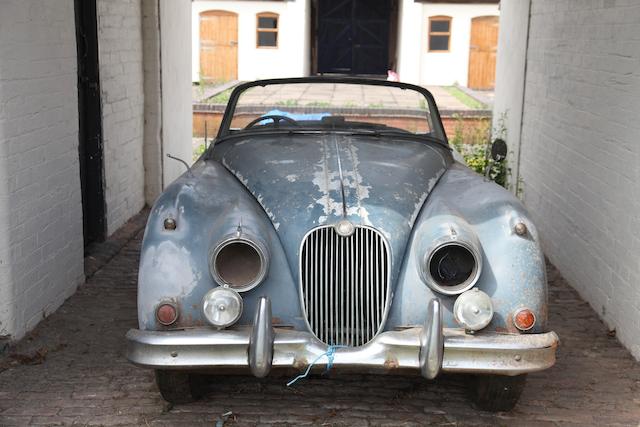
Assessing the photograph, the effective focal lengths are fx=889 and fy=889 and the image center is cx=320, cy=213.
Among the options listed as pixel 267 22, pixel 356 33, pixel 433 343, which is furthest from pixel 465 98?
pixel 433 343

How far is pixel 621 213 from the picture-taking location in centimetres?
589

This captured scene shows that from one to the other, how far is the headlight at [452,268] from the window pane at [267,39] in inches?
894

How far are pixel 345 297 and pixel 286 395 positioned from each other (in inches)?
34.6

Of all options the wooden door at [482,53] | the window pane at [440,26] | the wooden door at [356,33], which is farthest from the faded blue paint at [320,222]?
the wooden door at [356,33]

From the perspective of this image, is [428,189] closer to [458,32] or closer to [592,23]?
[592,23]

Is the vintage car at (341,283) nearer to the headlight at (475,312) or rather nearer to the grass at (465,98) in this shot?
the headlight at (475,312)

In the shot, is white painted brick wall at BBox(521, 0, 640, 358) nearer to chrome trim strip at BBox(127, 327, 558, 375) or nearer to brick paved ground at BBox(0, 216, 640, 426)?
brick paved ground at BBox(0, 216, 640, 426)

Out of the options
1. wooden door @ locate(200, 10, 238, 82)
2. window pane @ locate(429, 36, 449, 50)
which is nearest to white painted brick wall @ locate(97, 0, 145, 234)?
wooden door @ locate(200, 10, 238, 82)

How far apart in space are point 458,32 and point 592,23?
1936 centimetres

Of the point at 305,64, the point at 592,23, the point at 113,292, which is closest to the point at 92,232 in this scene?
the point at 113,292

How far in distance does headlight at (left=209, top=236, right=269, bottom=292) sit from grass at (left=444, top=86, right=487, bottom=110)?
48.5 ft

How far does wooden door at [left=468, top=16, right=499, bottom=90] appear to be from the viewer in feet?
84.7

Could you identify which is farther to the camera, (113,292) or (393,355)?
(113,292)

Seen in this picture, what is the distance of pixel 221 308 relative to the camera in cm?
398
